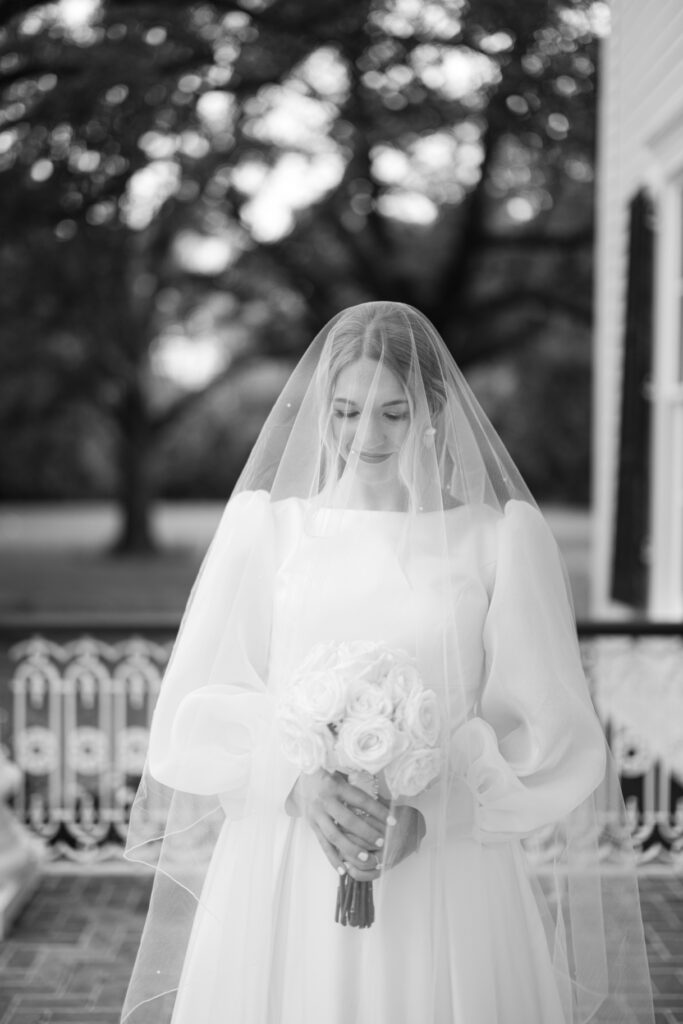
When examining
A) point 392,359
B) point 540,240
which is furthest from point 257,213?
point 392,359

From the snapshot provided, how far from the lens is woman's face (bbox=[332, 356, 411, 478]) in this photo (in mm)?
2031

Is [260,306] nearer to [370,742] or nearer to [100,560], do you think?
[100,560]

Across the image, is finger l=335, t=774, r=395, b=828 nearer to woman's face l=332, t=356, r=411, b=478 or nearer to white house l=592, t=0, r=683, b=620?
woman's face l=332, t=356, r=411, b=478

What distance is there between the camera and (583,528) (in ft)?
51.2

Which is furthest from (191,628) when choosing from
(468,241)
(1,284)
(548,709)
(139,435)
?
(139,435)

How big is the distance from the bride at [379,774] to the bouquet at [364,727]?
0.03 metres

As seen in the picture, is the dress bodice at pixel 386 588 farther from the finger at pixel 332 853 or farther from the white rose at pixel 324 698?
the finger at pixel 332 853

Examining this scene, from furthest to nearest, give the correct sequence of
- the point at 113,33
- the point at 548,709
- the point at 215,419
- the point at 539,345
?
the point at 215,419, the point at 539,345, the point at 113,33, the point at 548,709

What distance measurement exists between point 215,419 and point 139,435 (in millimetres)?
1957

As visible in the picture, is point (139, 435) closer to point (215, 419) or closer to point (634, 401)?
point (215, 419)

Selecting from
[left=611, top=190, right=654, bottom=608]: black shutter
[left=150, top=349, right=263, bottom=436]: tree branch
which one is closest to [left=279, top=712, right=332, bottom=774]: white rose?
[left=611, top=190, right=654, bottom=608]: black shutter

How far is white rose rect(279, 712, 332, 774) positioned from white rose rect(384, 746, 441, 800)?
122mm

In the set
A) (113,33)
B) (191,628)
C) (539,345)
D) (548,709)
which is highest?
(113,33)

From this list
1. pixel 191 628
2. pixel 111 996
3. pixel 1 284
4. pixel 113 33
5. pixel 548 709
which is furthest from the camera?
pixel 1 284
